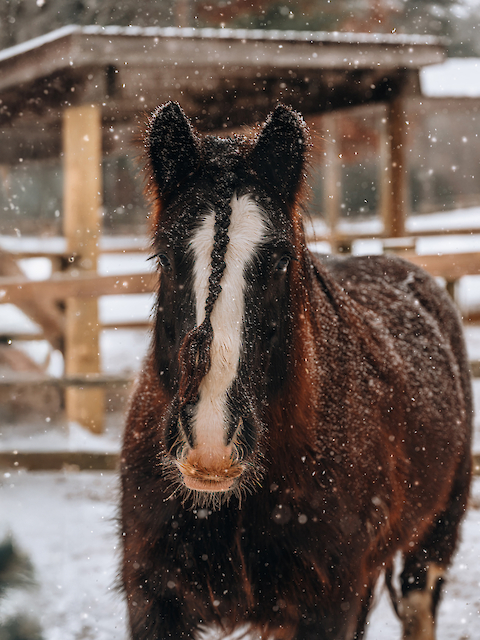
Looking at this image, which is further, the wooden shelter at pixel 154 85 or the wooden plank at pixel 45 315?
the wooden plank at pixel 45 315

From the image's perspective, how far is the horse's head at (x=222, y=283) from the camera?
124 cm

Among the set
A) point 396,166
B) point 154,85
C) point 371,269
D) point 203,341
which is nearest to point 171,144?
point 203,341

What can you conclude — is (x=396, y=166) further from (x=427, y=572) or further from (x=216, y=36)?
(x=427, y=572)

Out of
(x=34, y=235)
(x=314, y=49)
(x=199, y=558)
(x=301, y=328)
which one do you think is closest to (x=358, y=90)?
(x=314, y=49)

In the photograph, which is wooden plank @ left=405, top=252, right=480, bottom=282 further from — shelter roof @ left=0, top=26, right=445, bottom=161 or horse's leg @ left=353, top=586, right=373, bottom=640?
horse's leg @ left=353, top=586, right=373, bottom=640

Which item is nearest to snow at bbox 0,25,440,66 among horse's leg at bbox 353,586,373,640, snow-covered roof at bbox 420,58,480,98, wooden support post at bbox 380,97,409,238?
wooden support post at bbox 380,97,409,238

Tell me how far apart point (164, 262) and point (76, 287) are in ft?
9.09

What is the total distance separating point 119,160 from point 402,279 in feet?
49.3

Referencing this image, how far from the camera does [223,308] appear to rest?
1280mm

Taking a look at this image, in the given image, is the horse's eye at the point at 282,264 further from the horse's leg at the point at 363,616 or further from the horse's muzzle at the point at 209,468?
the horse's leg at the point at 363,616

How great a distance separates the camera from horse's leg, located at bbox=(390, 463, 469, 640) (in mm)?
2680

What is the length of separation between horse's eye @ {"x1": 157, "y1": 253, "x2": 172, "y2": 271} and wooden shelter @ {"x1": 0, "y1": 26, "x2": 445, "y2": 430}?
8.33 feet

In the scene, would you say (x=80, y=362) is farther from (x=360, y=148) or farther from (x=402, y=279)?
(x=360, y=148)

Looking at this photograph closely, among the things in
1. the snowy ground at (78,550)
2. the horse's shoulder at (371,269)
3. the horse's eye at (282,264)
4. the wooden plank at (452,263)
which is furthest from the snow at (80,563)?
the wooden plank at (452,263)
